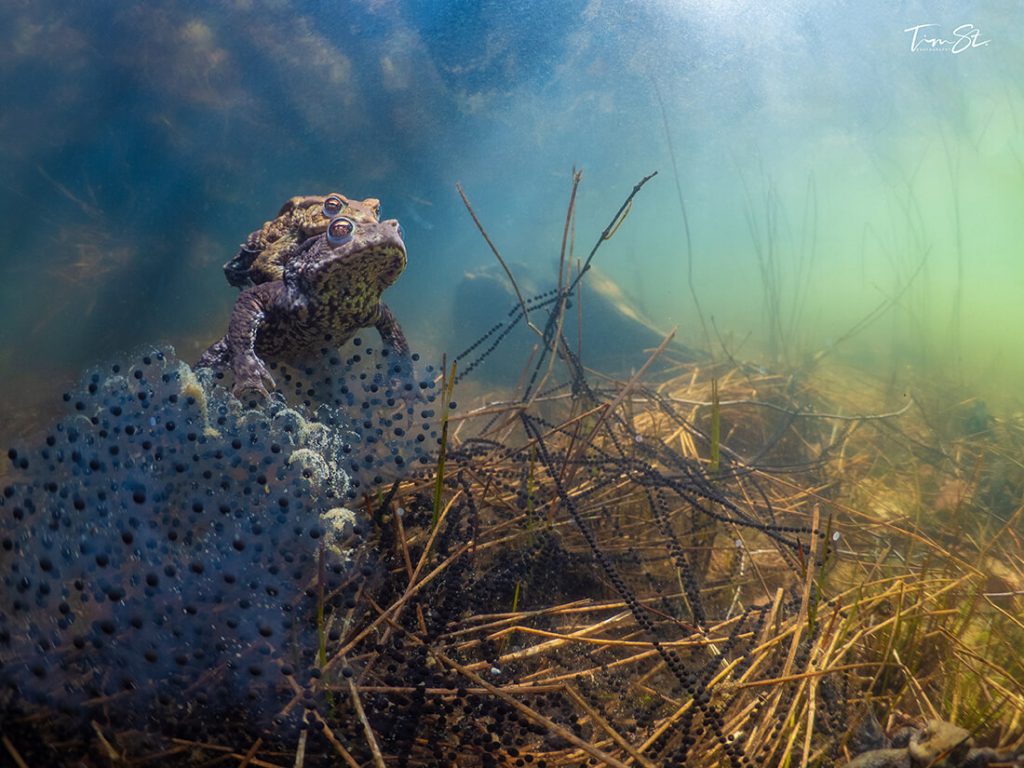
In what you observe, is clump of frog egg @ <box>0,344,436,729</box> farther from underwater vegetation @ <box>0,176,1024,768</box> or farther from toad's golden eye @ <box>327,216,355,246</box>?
toad's golden eye @ <box>327,216,355,246</box>

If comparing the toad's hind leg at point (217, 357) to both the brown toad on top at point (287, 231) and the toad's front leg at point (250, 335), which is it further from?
the brown toad on top at point (287, 231)

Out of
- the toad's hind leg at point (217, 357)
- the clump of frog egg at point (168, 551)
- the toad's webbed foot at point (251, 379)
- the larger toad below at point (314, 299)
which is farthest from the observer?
the toad's hind leg at point (217, 357)

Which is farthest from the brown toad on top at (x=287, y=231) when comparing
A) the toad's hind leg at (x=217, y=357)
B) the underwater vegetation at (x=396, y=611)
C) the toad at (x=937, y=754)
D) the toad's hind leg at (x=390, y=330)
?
the toad at (x=937, y=754)

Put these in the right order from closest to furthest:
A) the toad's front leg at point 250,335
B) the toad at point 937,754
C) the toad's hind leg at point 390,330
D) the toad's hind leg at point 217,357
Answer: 1. the toad at point 937,754
2. the toad's front leg at point 250,335
3. the toad's hind leg at point 217,357
4. the toad's hind leg at point 390,330

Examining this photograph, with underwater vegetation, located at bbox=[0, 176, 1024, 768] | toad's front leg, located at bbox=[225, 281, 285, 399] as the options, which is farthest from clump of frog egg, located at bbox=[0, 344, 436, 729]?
toad's front leg, located at bbox=[225, 281, 285, 399]

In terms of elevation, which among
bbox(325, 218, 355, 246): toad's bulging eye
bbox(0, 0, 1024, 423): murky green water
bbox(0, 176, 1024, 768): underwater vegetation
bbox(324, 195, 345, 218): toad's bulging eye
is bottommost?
bbox(0, 176, 1024, 768): underwater vegetation

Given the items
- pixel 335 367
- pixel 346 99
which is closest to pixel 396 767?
pixel 335 367

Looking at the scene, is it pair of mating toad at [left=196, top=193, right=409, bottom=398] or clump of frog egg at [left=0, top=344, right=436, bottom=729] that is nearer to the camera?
clump of frog egg at [left=0, top=344, right=436, bottom=729]
